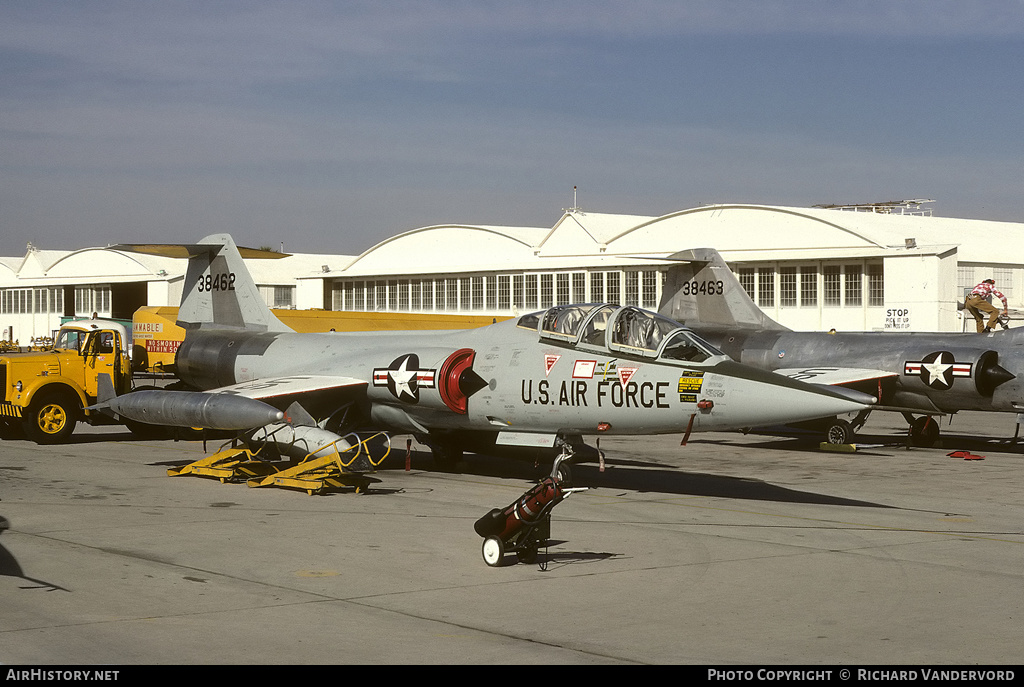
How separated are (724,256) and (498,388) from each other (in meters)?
29.5

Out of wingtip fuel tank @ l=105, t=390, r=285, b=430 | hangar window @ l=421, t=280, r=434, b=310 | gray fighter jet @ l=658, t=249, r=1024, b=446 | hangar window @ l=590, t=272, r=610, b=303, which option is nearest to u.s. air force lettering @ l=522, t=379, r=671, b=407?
wingtip fuel tank @ l=105, t=390, r=285, b=430

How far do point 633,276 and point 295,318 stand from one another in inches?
588

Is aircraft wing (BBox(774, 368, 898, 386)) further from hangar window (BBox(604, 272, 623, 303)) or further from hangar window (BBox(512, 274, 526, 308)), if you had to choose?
hangar window (BBox(512, 274, 526, 308))

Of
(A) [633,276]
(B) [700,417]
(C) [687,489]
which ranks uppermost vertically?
(A) [633,276]

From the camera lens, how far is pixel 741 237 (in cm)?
4409

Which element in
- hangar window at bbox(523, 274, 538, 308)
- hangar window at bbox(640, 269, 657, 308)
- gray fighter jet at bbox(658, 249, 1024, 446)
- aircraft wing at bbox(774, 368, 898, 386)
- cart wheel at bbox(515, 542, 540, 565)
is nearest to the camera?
cart wheel at bbox(515, 542, 540, 565)

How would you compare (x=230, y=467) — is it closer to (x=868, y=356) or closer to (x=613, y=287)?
(x=868, y=356)

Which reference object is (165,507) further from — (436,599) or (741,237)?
(741,237)

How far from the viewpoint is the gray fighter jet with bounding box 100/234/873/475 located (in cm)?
1355

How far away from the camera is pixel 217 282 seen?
21734mm

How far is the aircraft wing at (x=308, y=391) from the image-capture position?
16734mm

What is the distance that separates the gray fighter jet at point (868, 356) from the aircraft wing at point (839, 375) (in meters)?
0.02
